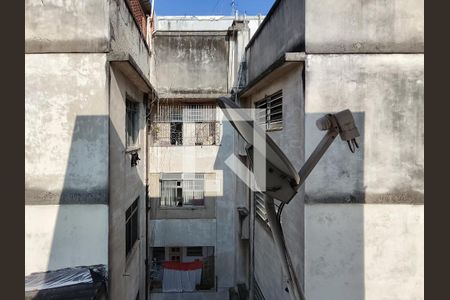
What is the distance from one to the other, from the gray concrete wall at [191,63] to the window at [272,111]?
3.52 metres

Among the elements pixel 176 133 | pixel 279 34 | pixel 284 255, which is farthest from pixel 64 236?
pixel 176 133

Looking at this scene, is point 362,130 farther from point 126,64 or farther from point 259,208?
point 259,208

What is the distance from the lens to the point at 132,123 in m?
7.59

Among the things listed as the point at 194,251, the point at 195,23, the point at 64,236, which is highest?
the point at 195,23

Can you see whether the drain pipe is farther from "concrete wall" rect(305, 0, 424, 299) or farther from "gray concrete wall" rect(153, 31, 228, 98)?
"gray concrete wall" rect(153, 31, 228, 98)

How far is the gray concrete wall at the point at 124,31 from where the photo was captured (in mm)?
5016

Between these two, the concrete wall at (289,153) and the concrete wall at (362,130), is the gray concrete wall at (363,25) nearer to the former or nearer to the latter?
the concrete wall at (362,130)

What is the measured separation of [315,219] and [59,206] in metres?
3.88

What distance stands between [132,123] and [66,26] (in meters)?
3.19

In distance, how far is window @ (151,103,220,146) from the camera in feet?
35.8

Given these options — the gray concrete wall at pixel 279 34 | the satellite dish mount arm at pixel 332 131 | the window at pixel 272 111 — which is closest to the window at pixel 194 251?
the window at pixel 272 111

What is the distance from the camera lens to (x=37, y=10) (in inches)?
181

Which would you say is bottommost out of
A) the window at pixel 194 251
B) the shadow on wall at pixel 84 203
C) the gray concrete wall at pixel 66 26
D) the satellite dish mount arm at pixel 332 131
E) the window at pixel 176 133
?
the window at pixel 194 251

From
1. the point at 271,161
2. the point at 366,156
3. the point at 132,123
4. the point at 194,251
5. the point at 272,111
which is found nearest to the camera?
the point at 271,161
